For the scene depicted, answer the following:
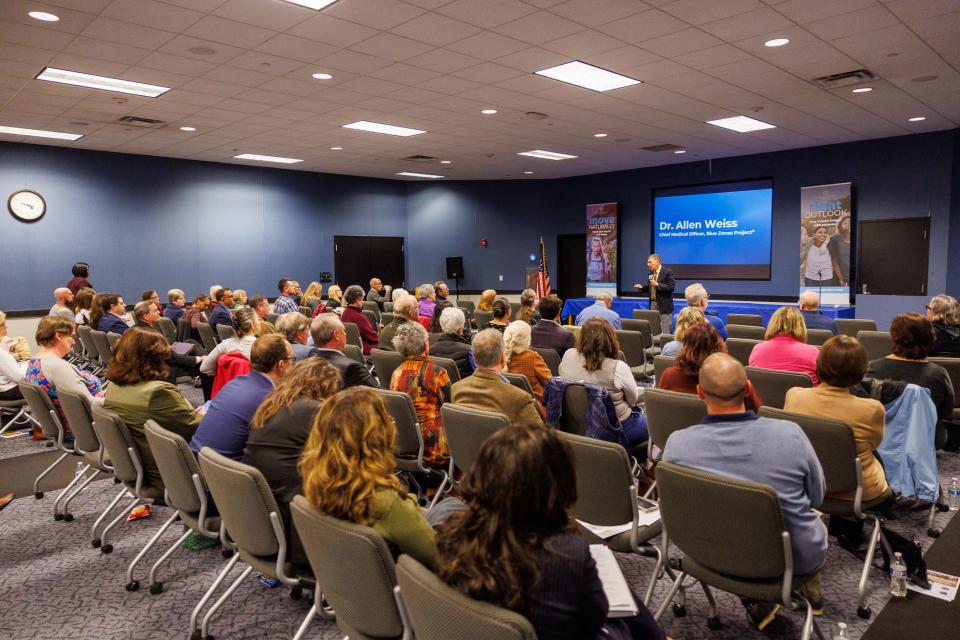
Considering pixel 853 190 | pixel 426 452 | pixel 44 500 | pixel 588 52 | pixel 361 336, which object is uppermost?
pixel 588 52

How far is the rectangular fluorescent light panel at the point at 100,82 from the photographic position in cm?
698

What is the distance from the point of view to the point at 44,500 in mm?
4617

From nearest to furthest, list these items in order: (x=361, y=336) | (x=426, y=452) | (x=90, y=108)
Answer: (x=426, y=452) → (x=361, y=336) → (x=90, y=108)

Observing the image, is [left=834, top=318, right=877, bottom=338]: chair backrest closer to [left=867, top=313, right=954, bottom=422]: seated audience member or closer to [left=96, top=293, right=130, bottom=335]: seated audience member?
[left=867, top=313, right=954, bottom=422]: seated audience member

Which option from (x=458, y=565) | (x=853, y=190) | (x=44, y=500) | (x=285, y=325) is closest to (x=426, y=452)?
(x=285, y=325)

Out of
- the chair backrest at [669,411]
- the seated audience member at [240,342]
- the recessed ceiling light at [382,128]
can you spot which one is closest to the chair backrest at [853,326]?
the chair backrest at [669,411]

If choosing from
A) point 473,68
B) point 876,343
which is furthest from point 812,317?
point 473,68

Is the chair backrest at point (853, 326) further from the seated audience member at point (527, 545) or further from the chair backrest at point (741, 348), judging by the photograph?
the seated audience member at point (527, 545)

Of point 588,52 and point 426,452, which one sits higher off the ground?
point 588,52

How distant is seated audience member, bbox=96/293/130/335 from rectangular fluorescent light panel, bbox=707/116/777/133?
343 inches

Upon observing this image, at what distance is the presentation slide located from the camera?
13.0 metres

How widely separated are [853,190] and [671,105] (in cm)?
538

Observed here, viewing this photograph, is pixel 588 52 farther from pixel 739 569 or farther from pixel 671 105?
pixel 739 569

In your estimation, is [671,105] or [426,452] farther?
[671,105]
